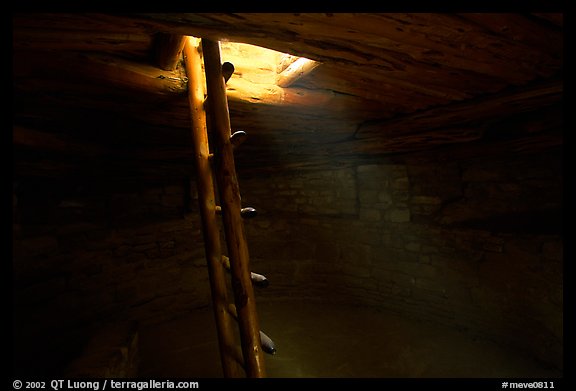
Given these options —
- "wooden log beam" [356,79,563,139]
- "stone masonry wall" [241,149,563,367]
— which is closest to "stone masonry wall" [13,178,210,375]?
"stone masonry wall" [241,149,563,367]

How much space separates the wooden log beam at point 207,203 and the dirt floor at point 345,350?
1574 millimetres

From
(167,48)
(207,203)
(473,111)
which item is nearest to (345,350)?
(207,203)

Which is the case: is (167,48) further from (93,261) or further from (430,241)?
(430,241)

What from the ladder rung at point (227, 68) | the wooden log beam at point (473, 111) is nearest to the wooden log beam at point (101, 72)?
the ladder rung at point (227, 68)

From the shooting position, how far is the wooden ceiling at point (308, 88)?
1.39 m

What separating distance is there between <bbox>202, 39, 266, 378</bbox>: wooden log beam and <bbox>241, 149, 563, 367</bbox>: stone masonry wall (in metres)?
3.02

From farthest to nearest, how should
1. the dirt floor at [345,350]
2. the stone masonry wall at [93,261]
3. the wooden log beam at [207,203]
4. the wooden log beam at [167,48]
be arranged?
the stone masonry wall at [93,261] < the dirt floor at [345,350] < the wooden log beam at [207,203] < the wooden log beam at [167,48]

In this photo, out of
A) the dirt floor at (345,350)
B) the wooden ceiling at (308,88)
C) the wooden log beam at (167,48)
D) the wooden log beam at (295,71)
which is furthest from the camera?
the dirt floor at (345,350)

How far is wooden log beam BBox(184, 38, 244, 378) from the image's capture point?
1931 mm

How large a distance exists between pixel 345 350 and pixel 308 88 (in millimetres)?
3000

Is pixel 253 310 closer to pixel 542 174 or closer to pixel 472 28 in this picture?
pixel 472 28

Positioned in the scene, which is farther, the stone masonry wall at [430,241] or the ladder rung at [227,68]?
the stone masonry wall at [430,241]

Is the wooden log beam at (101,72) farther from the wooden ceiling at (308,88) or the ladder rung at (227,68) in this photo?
the ladder rung at (227,68)

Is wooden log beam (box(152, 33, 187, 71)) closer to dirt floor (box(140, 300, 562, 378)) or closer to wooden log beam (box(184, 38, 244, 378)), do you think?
wooden log beam (box(184, 38, 244, 378))
